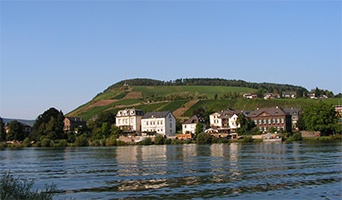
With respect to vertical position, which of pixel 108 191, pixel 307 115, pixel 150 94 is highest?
pixel 150 94

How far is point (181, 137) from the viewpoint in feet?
320

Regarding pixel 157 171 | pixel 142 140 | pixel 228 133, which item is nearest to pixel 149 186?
pixel 157 171

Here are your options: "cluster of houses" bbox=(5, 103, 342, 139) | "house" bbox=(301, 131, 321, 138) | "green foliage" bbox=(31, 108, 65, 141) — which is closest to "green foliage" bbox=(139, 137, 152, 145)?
"cluster of houses" bbox=(5, 103, 342, 139)

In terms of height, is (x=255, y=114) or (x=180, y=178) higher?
(x=255, y=114)

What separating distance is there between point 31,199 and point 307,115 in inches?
3247

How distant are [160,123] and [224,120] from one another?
712 inches

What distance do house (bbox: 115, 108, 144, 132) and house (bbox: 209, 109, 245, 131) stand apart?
2112 centimetres

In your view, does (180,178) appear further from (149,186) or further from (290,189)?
(290,189)

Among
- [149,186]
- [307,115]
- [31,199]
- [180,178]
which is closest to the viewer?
[31,199]

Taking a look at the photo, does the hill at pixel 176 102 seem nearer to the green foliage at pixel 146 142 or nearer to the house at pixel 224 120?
the house at pixel 224 120

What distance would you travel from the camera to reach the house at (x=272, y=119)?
97000 millimetres

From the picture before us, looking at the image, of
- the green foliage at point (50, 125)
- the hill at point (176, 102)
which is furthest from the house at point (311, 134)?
the green foliage at point (50, 125)

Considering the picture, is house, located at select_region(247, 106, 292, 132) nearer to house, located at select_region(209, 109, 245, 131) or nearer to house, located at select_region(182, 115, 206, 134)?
house, located at select_region(209, 109, 245, 131)

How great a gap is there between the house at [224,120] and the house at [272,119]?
7064 mm
